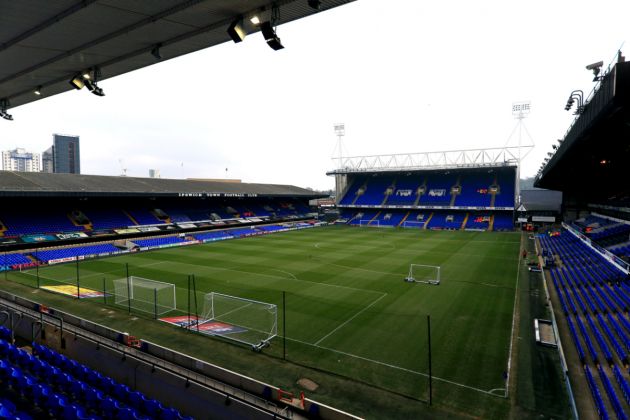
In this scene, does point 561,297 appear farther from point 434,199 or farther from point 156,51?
point 434,199

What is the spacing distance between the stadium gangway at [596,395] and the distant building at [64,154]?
235396 mm

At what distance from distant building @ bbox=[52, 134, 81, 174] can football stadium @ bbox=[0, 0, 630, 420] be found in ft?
624

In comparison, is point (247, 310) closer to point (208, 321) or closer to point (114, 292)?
point (208, 321)

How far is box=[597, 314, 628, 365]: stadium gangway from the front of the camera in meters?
11.9

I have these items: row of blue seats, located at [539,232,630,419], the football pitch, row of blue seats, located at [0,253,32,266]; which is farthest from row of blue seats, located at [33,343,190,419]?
row of blue seats, located at [0,253,32,266]

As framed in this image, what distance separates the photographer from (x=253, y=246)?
43.2 metres

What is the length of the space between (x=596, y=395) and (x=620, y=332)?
4813 mm

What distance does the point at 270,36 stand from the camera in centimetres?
721

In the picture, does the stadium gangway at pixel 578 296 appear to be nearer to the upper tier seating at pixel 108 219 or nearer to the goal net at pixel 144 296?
the goal net at pixel 144 296

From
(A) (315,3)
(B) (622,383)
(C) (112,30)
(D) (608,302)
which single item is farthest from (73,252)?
(D) (608,302)

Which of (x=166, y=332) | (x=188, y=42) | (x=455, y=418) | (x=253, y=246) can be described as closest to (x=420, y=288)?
(x=455, y=418)

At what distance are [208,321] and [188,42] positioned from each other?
45.4 feet

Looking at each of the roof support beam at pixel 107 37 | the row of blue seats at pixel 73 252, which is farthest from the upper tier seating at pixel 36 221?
the roof support beam at pixel 107 37

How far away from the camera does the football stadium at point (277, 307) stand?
8375 millimetres
